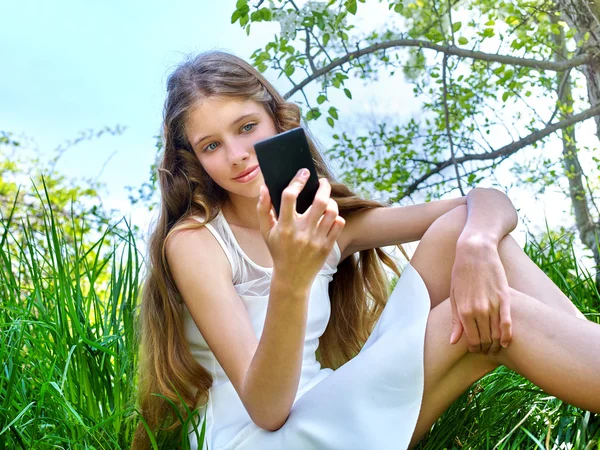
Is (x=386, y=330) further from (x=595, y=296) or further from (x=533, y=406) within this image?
(x=595, y=296)

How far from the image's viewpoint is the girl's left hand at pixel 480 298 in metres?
1.53

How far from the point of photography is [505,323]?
1.51m

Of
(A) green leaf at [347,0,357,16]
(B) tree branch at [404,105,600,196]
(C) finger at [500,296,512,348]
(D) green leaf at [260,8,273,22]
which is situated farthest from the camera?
(B) tree branch at [404,105,600,196]

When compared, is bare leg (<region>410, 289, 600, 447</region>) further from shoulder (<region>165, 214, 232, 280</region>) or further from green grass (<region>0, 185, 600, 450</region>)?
shoulder (<region>165, 214, 232, 280</region>)

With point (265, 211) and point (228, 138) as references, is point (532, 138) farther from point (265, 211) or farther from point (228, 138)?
point (265, 211)

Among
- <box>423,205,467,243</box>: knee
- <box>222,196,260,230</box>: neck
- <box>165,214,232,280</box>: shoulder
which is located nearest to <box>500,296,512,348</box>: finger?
<box>423,205,467,243</box>: knee

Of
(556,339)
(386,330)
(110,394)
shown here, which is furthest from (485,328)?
(110,394)

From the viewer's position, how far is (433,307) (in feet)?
5.91

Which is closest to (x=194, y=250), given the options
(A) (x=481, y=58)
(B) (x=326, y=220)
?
(B) (x=326, y=220)

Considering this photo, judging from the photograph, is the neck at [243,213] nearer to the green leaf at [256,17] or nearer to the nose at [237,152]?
the nose at [237,152]

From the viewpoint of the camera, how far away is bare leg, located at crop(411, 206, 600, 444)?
1.52 m

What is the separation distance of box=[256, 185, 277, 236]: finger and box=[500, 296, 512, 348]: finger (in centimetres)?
57

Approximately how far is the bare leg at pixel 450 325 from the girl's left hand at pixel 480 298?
0.10 feet

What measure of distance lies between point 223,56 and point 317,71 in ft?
4.62
